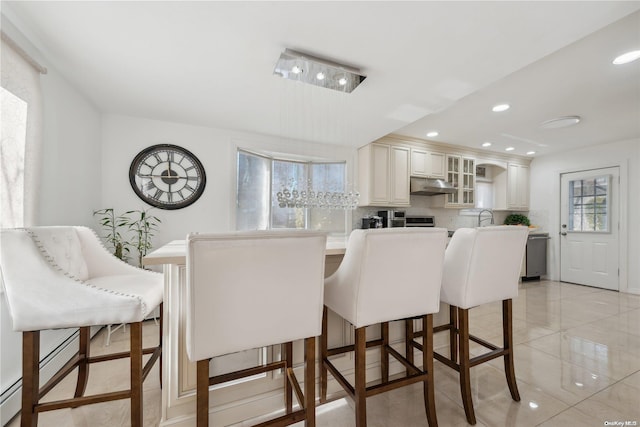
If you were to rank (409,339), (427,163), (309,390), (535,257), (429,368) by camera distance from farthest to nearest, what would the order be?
(535,257) < (427,163) < (409,339) < (429,368) < (309,390)

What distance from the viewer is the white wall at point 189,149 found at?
2.85m

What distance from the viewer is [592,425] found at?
4.72ft

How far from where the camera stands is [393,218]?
4.07 m

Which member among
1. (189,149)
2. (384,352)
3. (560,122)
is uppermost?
(560,122)

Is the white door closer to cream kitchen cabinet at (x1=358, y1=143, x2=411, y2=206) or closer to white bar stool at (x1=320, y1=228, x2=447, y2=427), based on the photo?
cream kitchen cabinet at (x1=358, y1=143, x2=411, y2=206)

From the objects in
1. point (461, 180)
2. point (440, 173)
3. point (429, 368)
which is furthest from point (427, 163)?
point (429, 368)

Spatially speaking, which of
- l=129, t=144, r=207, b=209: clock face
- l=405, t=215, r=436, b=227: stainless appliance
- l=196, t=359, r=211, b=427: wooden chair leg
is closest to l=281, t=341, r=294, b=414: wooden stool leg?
l=196, t=359, r=211, b=427: wooden chair leg

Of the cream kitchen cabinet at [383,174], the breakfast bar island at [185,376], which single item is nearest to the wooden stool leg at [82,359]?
the breakfast bar island at [185,376]

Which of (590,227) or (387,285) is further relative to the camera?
(590,227)

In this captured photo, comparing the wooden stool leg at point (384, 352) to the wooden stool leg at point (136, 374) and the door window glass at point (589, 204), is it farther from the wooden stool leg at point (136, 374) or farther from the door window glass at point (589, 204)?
the door window glass at point (589, 204)

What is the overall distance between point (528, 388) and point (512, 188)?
14.5 feet

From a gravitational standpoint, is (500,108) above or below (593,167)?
above

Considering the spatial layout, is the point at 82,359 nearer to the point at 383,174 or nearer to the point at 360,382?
the point at 360,382

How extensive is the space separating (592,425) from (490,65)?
7.55ft
